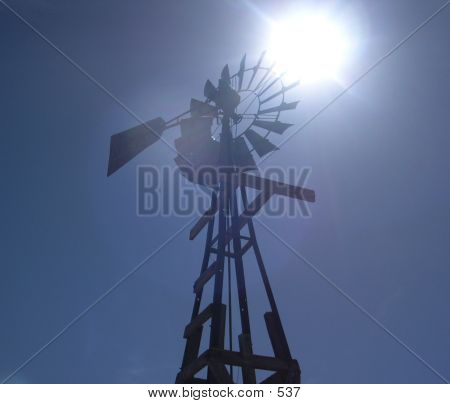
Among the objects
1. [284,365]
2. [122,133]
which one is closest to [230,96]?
[122,133]

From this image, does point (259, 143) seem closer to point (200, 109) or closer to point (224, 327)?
point (200, 109)

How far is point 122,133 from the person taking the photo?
7934mm

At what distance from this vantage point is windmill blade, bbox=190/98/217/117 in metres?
8.20

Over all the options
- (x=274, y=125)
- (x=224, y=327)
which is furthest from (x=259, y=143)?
(x=224, y=327)

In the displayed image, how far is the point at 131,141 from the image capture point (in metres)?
7.97

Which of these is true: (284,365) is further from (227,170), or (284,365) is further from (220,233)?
(227,170)

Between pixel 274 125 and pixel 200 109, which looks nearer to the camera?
pixel 200 109

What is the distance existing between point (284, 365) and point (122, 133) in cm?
517

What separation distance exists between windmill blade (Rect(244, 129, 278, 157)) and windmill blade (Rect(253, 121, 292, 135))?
0.24 meters

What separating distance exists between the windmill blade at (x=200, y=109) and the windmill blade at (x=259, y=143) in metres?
0.88

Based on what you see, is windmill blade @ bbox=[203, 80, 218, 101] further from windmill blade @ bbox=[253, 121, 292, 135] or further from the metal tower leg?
the metal tower leg

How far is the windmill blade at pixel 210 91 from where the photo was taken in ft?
28.1

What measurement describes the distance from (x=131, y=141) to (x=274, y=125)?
9.71 feet
